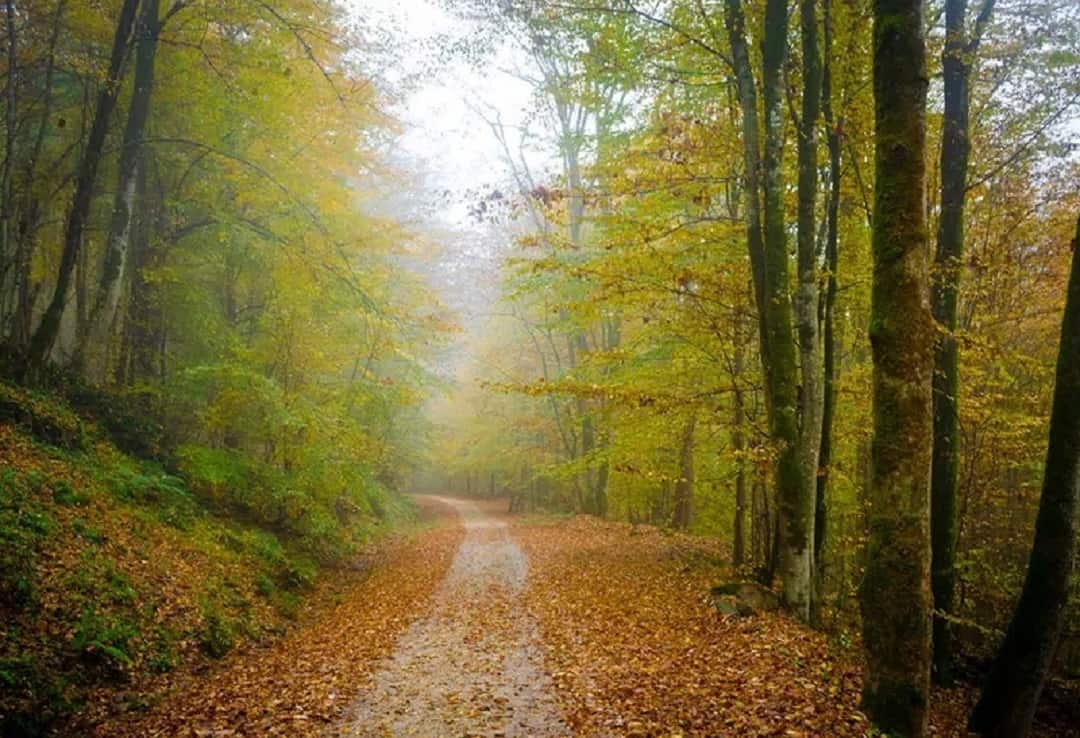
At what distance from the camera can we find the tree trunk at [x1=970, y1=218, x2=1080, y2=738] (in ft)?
21.7

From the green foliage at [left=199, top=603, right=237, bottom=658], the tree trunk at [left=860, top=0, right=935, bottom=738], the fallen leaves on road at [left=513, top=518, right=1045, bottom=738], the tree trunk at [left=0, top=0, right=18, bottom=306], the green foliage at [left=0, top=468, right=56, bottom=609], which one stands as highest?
the tree trunk at [left=0, top=0, right=18, bottom=306]

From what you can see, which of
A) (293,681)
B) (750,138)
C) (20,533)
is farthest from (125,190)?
(750,138)

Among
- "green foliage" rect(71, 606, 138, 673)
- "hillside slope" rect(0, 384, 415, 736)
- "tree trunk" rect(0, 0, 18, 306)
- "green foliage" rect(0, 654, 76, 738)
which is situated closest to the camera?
"green foliage" rect(0, 654, 76, 738)

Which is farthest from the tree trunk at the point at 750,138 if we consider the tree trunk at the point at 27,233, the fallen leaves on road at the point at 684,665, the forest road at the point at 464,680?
the tree trunk at the point at 27,233

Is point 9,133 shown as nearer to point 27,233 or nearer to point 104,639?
point 27,233

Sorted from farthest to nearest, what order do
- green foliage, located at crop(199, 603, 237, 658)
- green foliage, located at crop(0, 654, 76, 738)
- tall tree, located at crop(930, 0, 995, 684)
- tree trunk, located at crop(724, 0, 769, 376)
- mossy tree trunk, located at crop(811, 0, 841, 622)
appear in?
tree trunk, located at crop(724, 0, 769, 376) → mossy tree trunk, located at crop(811, 0, 841, 622) → tall tree, located at crop(930, 0, 995, 684) → green foliage, located at crop(199, 603, 237, 658) → green foliage, located at crop(0, 654, 76, 738)

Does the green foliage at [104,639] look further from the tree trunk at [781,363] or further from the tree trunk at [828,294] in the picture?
the tree trunk at [828,294]

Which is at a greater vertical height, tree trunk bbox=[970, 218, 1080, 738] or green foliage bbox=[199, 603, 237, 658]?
tree trunk bbox=[970, 218, 1080, 738]

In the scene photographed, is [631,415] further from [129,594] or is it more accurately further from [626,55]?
[129,594]

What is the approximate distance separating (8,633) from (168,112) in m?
12.3

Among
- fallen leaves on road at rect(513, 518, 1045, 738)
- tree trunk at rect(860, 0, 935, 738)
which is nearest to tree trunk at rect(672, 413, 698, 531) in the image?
fallen leaves on road at rect(513, 518, 1045, 738)

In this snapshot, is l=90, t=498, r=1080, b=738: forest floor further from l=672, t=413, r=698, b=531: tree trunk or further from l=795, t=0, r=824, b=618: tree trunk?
l=672, t=413, r=698, b=531: tree trunk

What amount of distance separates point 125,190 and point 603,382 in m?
10.3

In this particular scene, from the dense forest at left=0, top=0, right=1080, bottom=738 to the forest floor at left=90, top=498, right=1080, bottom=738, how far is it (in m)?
0.06
